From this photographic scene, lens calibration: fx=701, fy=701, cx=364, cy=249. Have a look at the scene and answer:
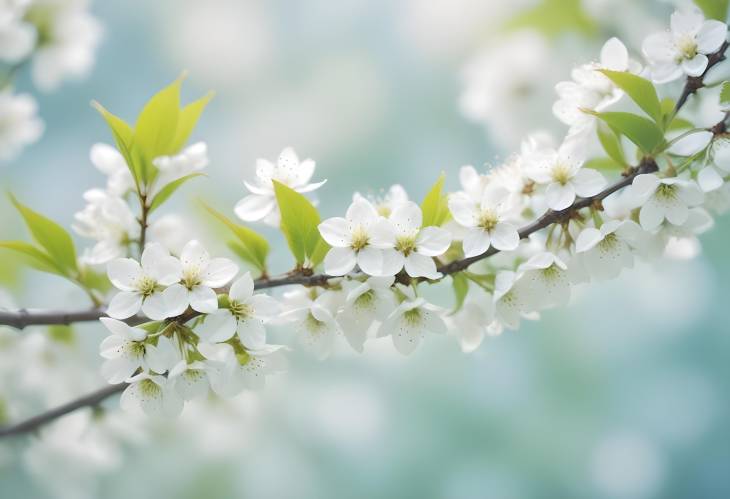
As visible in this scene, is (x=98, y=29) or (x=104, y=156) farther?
(x=98, y=29)

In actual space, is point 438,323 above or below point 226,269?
below

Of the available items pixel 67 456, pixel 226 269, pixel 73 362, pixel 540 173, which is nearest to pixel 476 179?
pixel 540 173

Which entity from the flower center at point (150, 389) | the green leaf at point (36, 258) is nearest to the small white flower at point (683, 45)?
the flower center at point (150, 389)

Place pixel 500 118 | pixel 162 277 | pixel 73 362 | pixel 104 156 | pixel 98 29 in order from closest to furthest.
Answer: pixel 162 277 < pixel 104 156 < pixel 73 362 < pixel 98 29 < pixel 500 118

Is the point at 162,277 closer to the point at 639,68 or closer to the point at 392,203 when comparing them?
the point at 392,203

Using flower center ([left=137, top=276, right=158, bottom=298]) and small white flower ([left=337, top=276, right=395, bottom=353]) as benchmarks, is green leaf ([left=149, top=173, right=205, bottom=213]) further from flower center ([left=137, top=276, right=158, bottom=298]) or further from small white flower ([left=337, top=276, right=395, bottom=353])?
small white flower ([left=337, top=276, right=395, bottom=353])

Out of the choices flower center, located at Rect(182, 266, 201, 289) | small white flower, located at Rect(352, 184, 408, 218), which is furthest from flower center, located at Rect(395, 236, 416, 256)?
flower center, located at Rect(182, 266, 201, 289)

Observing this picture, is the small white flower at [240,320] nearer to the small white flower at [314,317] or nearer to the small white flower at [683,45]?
the small white flower at [314,317]
